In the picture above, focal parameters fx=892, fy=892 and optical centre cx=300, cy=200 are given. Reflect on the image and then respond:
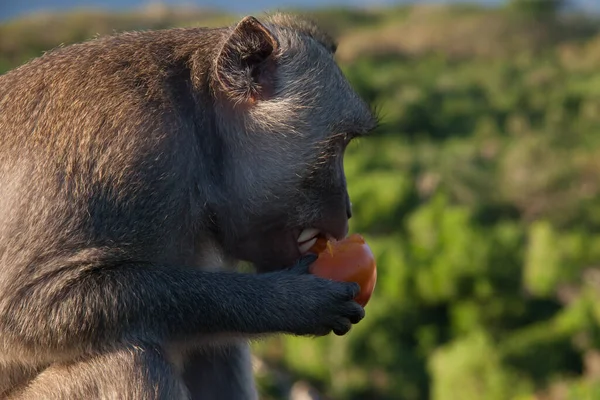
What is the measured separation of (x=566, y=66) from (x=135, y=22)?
106 feet

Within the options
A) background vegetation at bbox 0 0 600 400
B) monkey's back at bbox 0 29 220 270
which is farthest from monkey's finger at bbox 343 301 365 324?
background vegetation at bbox 0 0 600 400

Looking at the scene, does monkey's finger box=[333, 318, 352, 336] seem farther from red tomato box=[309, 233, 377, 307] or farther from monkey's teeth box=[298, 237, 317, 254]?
monkey's teeth box=[298, 237, 317, 254]

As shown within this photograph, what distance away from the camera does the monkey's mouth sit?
4.95m

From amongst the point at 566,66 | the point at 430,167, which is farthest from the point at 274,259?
the point at 566,66

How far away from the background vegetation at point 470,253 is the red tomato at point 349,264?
1259 mm

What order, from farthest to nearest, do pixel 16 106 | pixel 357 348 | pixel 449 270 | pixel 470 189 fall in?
pixel 470 189
pixel 449 270
pixel 357 348
pixel 16 106

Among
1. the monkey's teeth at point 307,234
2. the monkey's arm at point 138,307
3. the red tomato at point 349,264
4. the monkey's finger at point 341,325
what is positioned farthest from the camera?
the monkey's teeth at point 307,234

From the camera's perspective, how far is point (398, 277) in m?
18.8

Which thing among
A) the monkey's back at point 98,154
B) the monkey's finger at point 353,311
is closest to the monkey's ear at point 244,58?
Result: the monkey's back at point 98,154

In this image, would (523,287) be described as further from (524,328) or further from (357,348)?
(357,348)

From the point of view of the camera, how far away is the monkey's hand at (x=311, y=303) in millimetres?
4527

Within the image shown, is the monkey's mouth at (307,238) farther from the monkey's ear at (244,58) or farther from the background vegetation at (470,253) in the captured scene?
the background vegetation at (470,253)

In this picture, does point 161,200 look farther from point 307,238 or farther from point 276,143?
point 307,238

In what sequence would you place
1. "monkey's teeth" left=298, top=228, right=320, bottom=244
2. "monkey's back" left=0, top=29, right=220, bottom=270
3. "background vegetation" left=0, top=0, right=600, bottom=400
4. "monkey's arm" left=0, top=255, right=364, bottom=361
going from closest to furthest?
"monkey's arm" left=0, top=255, right=364, bottom=361
"monkey's back" left=0, top=29, right=220, bottom=270
"monkey's teeth" left=298, top=228, right=320, bottom=244
"background vegetation" left=0, top=0, right=600, bottom=400
